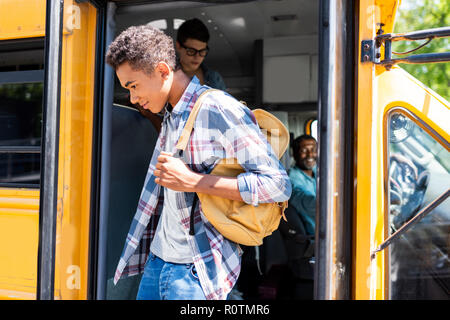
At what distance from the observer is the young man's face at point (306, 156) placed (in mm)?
3416

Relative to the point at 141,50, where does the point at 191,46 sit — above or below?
above

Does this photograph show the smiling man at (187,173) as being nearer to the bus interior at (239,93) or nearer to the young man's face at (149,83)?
the young man's face at (149,83)

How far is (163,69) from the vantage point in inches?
60.7

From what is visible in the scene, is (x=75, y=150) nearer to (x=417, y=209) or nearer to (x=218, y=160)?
(x=218, y=160)

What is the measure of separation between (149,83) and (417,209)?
1.15 metres

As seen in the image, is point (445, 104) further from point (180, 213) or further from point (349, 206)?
point (180, 213)

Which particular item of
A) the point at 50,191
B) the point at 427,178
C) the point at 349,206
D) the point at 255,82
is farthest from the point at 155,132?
the point at 255,82

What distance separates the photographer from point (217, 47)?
363 cm

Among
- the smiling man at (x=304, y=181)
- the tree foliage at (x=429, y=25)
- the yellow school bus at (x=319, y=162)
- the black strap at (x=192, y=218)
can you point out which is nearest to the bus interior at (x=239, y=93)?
the yellow school bus at (x=319, y=162)

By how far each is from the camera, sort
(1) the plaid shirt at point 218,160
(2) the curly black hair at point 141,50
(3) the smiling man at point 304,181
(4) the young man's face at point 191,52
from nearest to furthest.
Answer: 1. (1) the plaid shirt at point 218,160
2. (2) the curly black hair at point 141,50
3. (4) the young man's face at point 191,52
4. (3) the smiling man at point 304,181

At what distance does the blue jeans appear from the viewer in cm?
142

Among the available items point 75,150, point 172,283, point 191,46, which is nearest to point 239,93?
point 191,46

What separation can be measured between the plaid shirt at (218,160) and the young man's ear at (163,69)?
10 cm

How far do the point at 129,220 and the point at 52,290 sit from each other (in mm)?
674
